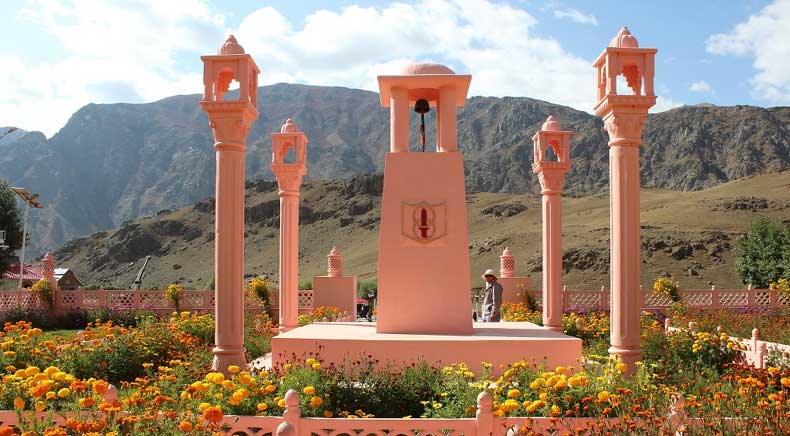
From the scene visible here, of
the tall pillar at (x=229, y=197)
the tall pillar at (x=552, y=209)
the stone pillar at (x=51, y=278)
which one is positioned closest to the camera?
the tall pillar at (x=229, y=197)

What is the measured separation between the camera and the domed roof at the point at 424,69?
1066 centimetres

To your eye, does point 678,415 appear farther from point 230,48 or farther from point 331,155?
point 331,155

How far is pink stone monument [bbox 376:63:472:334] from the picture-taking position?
33.9 feet

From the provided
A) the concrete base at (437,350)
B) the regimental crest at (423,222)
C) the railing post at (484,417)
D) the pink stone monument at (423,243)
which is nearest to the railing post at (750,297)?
the pink stone monument at (423,243)

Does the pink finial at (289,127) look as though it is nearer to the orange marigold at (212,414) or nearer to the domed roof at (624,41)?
the domed roof at (624,41)

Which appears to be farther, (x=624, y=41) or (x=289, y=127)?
(x=289, y=127)

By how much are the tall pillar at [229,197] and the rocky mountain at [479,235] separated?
41.1 meters

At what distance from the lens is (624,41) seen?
888 cm

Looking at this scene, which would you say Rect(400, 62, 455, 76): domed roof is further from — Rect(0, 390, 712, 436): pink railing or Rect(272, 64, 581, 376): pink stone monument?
Rect(0, 390, 712, 436): pink railing

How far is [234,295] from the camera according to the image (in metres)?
8.95

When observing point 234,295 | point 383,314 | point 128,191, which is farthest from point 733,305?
point 128,191

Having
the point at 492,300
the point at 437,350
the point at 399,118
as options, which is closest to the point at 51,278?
the point at 492,300

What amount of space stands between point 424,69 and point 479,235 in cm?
5798

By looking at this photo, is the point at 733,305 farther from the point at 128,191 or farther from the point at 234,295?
the point at 128,191
